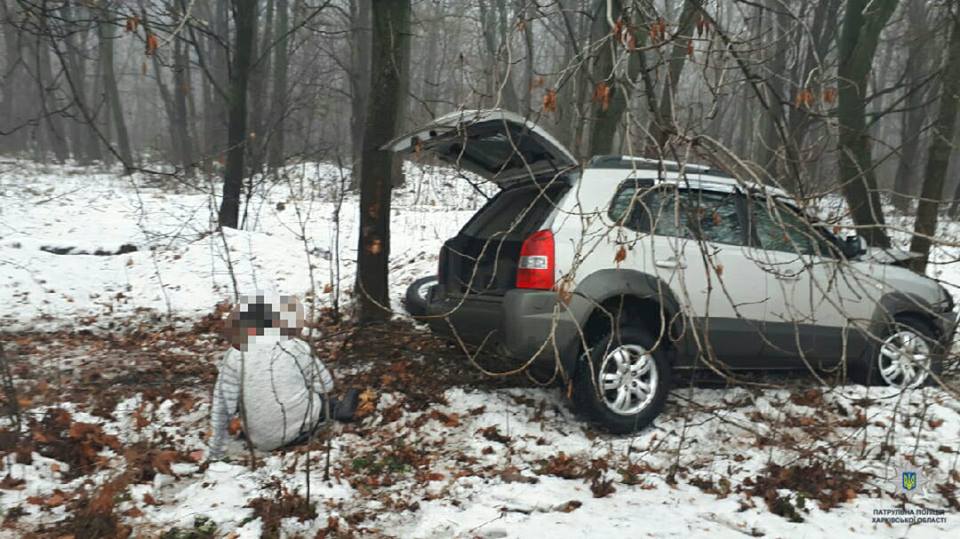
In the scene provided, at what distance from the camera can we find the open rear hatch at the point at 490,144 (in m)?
4.09

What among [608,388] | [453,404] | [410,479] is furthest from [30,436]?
[608,388]

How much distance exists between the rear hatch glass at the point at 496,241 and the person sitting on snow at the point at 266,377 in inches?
48.9

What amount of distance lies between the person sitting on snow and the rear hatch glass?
1243 millimetres

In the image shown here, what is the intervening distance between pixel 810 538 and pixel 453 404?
241 cm

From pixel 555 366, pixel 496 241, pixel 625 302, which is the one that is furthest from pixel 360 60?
pixel 555 366

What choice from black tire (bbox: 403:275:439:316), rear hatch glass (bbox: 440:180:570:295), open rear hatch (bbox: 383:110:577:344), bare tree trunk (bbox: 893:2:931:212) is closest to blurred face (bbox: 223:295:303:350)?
open rear hatch (bbox: 383:110:577:344)

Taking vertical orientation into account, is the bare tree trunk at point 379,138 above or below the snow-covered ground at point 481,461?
above

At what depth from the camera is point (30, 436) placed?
152 inches

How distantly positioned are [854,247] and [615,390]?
2221 mm

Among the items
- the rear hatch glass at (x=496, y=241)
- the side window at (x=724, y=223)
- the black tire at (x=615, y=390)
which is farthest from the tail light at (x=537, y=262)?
the side window at (x=724, y=223)

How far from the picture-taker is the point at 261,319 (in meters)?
3.72

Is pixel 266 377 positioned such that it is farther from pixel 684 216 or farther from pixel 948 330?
pixel 948 330

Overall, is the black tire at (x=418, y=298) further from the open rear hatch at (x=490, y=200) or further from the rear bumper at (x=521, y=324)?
the rear bumper at (x=521, y=324)

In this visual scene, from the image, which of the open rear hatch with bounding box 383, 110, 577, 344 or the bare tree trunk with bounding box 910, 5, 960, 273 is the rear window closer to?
the open rear hatch with bounding box 383, 110, 577, 344
